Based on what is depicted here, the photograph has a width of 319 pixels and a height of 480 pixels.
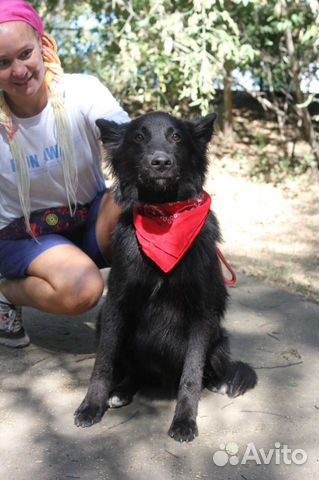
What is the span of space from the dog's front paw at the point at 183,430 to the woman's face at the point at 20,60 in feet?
5.43

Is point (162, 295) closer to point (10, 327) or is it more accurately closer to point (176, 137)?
point (176, 137)

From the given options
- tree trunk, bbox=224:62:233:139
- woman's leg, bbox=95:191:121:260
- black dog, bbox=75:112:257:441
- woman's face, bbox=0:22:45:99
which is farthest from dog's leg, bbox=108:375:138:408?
tree trunk, bbox=224:62:233:139

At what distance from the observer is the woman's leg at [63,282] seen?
3.01 meters

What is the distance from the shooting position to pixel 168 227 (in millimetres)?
2658

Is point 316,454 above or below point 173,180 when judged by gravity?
below

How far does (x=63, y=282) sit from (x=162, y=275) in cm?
63

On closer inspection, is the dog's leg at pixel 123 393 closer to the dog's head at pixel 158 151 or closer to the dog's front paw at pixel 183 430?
the dog's front paw at pixel 183 430

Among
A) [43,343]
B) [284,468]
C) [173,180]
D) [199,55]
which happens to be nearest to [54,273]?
[43,343]

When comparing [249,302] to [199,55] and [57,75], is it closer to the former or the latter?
[57,75]

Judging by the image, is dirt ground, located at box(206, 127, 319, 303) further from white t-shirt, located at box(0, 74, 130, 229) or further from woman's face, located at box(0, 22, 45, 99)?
woman's face, located at box(0, 22, 45, 99)

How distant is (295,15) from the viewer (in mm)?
6234

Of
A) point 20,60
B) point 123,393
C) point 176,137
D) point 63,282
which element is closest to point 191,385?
point 123,393

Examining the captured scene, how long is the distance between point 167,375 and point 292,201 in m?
4.18

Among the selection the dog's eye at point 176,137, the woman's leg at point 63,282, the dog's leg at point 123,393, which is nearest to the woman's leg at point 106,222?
the woman's leg at point 63,282
